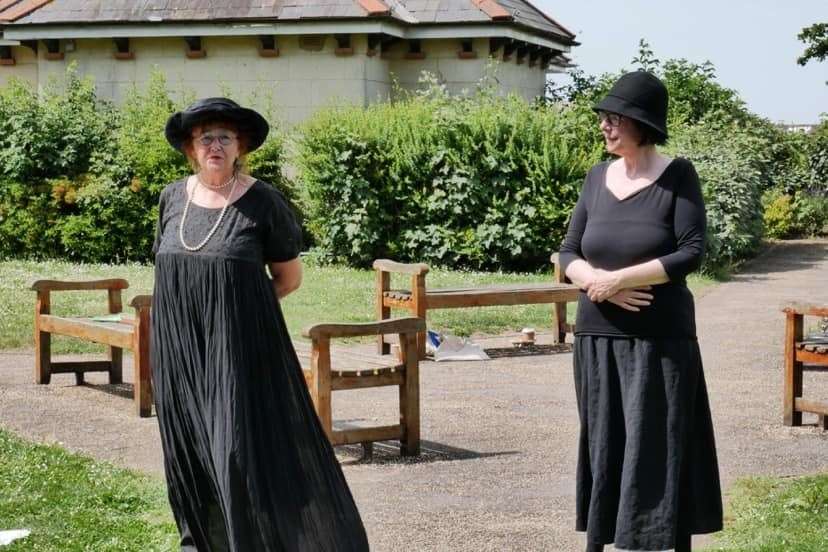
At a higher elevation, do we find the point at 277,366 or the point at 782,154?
the point at 782,154

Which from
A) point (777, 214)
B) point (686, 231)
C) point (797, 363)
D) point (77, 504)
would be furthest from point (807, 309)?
point (777, 214)

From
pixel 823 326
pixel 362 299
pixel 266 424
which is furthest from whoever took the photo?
pixel 362 299

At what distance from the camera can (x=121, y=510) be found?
22.5ft

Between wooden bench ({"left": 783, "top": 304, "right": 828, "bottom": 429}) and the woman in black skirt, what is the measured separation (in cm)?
383

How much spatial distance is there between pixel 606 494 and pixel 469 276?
46.0 ft

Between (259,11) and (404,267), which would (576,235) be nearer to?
(404,267)

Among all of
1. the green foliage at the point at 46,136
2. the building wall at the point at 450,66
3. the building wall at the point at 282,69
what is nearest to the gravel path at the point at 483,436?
the green foliage at the point at 46,136

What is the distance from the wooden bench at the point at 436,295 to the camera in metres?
12.5

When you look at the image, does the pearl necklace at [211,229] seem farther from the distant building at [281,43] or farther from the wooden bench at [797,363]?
the distant building at [281,43]

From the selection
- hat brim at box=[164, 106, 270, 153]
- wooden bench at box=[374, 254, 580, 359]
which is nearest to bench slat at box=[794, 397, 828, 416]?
wooden bench at box=[374, 254, 580, 359]

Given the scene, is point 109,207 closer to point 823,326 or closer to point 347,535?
point 823,326

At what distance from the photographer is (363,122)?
20.9m

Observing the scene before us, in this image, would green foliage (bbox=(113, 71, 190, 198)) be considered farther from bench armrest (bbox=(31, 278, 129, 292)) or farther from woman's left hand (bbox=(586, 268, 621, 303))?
woman's left hand (bbox=(586, 268, 621, 303))

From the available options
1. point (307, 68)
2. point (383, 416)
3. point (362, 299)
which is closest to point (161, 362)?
point (383, 416)
